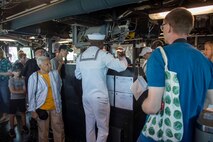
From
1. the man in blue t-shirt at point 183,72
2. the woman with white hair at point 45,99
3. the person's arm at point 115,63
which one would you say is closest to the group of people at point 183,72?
the man in blue t-shirt at point 183,72

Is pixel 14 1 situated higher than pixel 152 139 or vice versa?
pixel 14 1

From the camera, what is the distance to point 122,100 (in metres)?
2.58

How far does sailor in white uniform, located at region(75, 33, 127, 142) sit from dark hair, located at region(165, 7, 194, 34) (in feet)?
3.70

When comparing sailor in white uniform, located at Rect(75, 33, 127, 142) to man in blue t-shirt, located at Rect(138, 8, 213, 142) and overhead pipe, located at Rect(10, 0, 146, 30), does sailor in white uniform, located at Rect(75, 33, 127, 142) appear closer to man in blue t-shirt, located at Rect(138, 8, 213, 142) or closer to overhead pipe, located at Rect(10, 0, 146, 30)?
overhead pipe, located at Rect(10, 0, 146, 30)

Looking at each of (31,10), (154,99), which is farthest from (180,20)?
(31,10)

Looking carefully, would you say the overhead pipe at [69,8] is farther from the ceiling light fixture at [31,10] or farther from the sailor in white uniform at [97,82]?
the sailor in white uniform at [97,82]

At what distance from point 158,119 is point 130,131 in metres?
1.21

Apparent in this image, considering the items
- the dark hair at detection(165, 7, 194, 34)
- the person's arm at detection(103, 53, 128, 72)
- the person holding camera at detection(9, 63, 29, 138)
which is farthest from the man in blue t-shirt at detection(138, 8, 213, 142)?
the person holding camera at detection(9, 63, 29, 138)

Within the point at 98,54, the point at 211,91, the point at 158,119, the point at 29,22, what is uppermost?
the point at 29,22

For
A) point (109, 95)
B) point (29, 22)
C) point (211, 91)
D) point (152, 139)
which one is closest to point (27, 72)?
point (29, 22)

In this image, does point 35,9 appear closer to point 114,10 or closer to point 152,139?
point 114,10

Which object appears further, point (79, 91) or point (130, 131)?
point (79, 91)

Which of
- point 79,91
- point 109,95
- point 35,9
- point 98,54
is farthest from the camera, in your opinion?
point 35,9

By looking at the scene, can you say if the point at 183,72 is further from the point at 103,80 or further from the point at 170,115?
the point at 103,80
